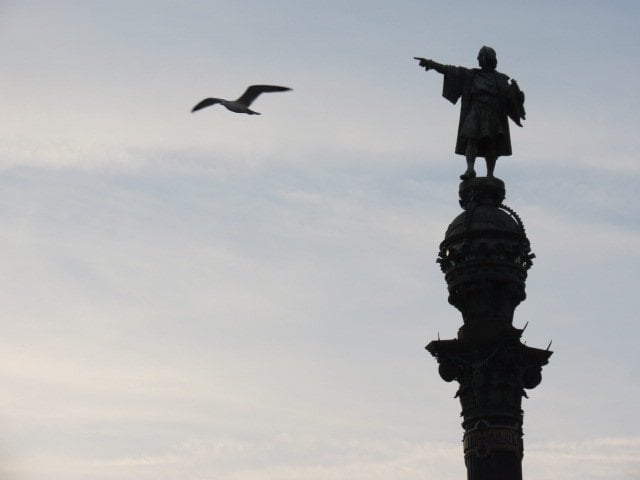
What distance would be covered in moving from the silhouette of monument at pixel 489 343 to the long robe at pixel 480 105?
7.55 feet

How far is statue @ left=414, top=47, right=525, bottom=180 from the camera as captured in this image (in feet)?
144

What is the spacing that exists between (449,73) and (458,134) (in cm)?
155

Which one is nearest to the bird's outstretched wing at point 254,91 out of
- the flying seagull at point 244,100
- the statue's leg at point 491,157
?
the flying seagull at point 244,100

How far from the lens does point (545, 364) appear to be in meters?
40.6

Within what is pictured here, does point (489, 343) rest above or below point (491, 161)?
below

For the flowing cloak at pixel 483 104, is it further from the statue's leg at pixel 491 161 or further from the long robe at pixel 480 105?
the statue's leg at pixel 491 161

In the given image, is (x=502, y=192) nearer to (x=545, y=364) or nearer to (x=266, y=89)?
(x=545, y=364)

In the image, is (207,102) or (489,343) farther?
(207,102)

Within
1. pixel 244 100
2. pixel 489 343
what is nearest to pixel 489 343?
pixel 489 343

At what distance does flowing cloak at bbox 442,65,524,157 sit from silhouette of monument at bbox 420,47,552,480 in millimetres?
2347

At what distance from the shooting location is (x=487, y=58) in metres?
44.8

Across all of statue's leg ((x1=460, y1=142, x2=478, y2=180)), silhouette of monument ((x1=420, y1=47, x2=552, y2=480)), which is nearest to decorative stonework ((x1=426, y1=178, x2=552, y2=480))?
silhouette of monument ((x1=420, y1=47, x2=552, y2=480))

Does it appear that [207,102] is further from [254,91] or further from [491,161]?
[491,161]

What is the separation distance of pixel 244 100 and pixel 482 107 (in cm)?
660
